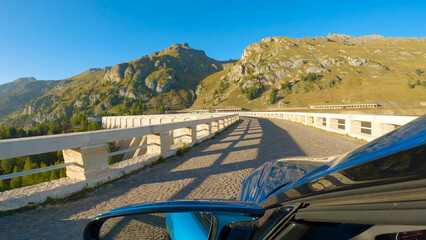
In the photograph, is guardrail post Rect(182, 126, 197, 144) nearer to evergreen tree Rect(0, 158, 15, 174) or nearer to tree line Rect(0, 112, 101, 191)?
tree line Rect(0, 112, 101, 191)

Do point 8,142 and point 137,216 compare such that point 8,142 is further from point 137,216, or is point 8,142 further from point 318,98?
point 318,98

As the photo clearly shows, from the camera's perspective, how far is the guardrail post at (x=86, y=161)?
462 cm

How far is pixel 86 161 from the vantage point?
15.5ft

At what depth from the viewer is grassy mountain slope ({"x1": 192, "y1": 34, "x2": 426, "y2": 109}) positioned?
105m

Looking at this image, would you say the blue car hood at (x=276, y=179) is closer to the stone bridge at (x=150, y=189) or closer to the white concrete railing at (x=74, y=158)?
the stone bridge at (x=150, y=189)

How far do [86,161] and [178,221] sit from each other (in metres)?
4.53

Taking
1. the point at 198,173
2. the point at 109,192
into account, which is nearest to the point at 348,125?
the point at 198,173

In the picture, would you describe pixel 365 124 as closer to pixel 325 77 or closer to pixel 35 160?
pixel 35 160

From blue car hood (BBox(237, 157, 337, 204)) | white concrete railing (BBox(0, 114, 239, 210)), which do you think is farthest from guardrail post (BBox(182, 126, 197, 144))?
blue car hood (BBox(237, 157, 337, 204))

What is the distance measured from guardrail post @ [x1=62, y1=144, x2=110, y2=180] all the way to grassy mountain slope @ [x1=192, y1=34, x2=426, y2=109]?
122716 millimetres

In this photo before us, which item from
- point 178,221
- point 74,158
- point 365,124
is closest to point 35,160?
point 74,158

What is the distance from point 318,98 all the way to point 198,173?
13437cm

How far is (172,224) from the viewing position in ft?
4.37

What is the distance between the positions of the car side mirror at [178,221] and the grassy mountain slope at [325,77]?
123839mm
